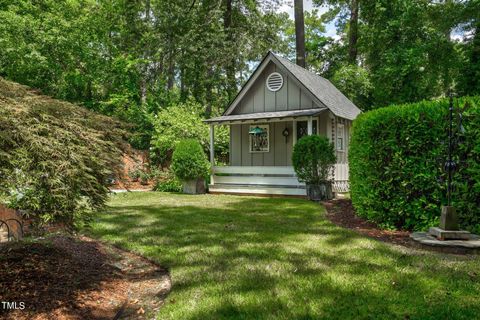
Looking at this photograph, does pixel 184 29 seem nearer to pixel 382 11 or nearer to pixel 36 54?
pixel 36 54

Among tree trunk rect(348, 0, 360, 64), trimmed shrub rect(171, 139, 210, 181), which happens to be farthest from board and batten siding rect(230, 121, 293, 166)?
tree trunk rect(348, 0, 360, 64)

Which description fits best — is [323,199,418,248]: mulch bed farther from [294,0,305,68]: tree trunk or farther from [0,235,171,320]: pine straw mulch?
[294,0,305,68]: tree trunk

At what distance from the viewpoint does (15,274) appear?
3.91m

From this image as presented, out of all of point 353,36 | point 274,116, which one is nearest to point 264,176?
point 274,116

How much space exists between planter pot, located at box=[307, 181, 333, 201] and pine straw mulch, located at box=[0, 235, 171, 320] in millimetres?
7502

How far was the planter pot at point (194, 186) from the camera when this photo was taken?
47.1 ft

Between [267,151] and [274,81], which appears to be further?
[267,151]

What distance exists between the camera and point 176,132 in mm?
16688

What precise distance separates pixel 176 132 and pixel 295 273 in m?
13.3

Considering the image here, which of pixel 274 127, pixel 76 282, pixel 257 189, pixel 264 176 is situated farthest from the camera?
pixel 274 127

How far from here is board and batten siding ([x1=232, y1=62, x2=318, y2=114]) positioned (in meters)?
15.3

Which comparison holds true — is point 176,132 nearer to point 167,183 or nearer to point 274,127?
point 167,183

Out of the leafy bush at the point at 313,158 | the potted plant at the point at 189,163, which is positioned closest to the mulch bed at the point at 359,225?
the leafy bush at the point at 313,158

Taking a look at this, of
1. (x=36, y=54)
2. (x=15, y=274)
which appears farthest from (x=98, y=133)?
(x=36, y=54)
